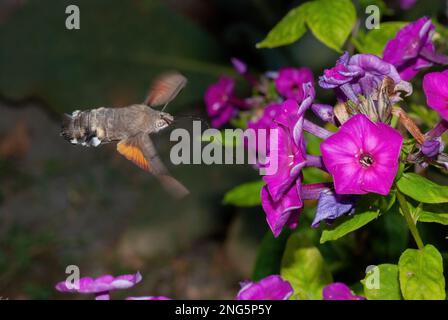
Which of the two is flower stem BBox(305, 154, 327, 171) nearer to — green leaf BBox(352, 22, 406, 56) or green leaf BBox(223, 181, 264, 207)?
green leaf BBox(352, 22, 406, 56)

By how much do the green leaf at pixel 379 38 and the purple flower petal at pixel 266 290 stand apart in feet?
2.10

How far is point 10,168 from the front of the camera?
4016 millimetres

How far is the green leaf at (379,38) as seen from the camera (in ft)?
5.35

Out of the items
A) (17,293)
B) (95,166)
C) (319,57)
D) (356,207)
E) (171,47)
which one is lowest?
(17,293)

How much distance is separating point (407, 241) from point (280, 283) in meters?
0.75

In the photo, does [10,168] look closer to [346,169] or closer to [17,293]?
[17,293]

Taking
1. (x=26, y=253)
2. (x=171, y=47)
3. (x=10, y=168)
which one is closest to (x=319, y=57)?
(x=171, y=47)

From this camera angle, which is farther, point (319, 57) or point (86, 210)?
point (86, 210)

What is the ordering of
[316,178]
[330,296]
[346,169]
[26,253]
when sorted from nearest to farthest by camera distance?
1. [346,169]
2. [330,296]
3. [316,178]
4. [26,253]

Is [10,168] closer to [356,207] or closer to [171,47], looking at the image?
[171,47]

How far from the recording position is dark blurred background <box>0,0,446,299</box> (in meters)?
3.42

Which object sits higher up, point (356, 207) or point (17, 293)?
point (356, 207)

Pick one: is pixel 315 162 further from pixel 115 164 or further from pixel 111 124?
pixel 115 164

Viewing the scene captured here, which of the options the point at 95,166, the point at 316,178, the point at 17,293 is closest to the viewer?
the point at 316,178
